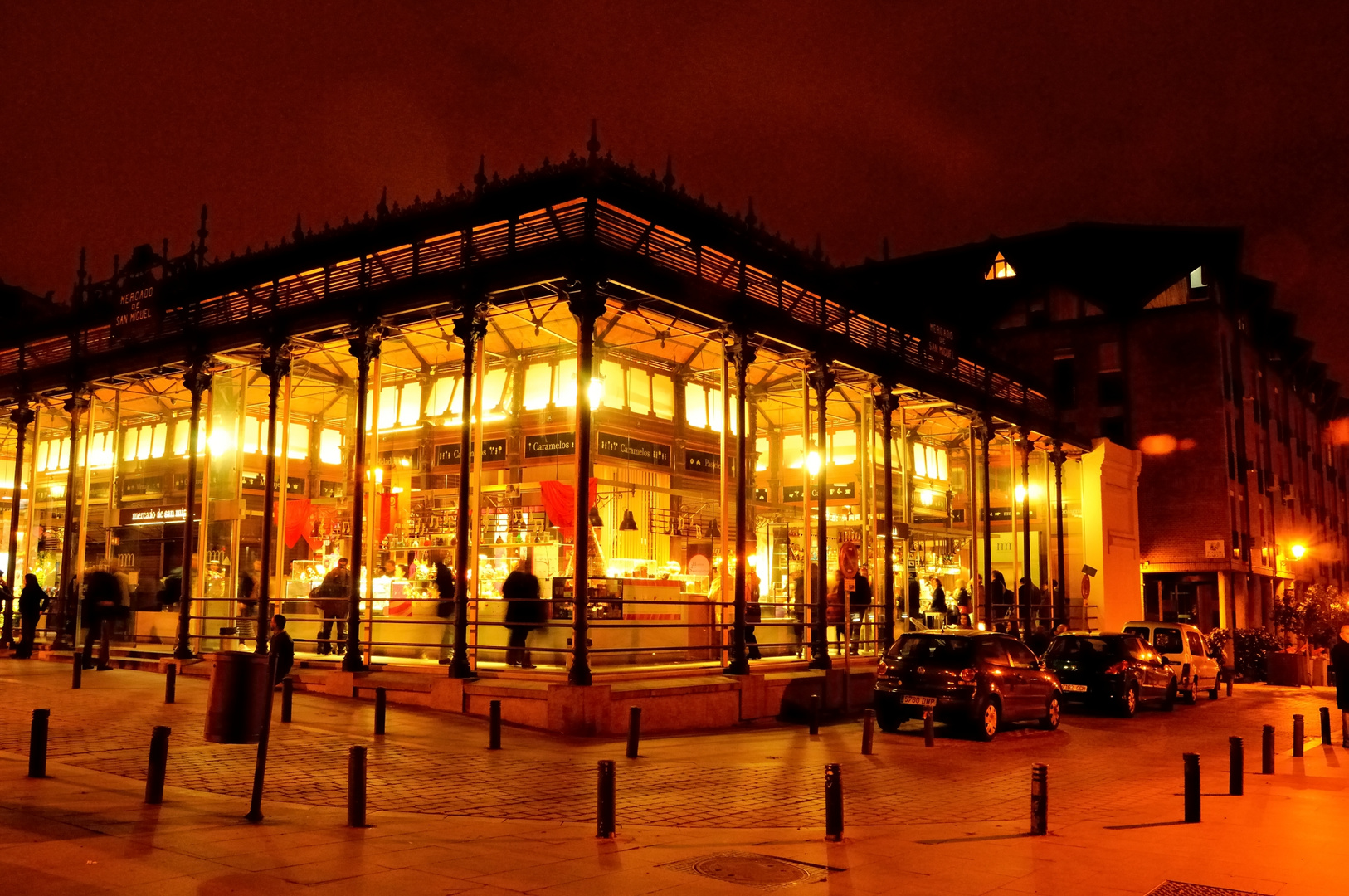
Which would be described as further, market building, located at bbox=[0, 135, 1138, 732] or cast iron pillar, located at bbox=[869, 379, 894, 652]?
cast iron pillar, located at bbox=[869, 379, 894, 652]

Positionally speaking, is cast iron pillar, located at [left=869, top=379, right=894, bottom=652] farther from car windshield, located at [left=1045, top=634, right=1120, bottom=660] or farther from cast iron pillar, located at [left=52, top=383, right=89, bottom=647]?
cast iron pillar, located at [left=52, top=383, right=89, bottom=647]

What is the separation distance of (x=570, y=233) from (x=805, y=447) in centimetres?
636

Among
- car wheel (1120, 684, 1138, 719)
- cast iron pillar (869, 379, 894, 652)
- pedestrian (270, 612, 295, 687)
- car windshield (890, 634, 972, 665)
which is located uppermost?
cast iron pillar (869, 379, 894, 652)

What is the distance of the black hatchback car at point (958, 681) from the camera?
17.7 metres

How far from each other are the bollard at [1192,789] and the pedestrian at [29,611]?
2259 centimetres

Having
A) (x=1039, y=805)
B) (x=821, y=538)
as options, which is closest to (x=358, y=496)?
(x=821, y=538)

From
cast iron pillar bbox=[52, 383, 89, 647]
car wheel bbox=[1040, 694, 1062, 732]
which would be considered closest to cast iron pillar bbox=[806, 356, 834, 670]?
car wheel bbox=[1040, 694, 1062, 732]

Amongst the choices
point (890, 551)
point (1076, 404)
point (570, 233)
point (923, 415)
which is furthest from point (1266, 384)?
point (570, 233)

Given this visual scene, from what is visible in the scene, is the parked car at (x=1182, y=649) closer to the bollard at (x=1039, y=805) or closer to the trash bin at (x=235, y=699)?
the bollard at (x=1039, y=805)

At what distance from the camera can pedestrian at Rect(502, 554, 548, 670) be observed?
58.6ft

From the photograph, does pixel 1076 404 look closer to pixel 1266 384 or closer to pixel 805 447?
pixel 1266 384

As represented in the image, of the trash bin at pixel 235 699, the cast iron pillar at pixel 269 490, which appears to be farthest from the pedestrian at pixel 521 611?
the trash bin at pixel 235 699

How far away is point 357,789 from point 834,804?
3963 millimetres

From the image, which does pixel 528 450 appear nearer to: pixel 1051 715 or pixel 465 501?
pixel 465 501
